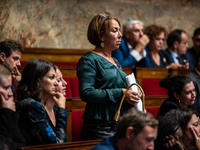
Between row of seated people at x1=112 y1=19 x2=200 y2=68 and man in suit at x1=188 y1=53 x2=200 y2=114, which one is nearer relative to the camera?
man in suit at x1=188 y1=53 x2=200 y2=114

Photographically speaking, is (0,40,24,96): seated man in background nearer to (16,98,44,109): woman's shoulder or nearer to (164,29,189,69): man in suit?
(16,98,44,109): woman's shoulder

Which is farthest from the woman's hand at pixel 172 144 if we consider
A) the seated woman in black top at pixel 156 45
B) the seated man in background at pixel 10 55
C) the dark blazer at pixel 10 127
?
the seated woman in black top at pixel 156 45

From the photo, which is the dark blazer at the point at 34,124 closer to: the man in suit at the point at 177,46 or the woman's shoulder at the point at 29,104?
the woman's shoulder at the point at 29,104

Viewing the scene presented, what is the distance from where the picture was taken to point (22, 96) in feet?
4.16

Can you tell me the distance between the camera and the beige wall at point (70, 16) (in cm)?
278

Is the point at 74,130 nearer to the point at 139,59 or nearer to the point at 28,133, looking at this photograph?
the point at 28,133

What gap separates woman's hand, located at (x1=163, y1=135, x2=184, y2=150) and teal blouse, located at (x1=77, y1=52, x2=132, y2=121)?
0.22 metres

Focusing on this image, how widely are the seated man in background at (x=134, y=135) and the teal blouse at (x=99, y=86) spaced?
339 millimetres

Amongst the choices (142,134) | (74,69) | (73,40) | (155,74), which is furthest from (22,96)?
(73,40)

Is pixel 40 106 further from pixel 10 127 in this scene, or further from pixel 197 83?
Result: pixel 197 83

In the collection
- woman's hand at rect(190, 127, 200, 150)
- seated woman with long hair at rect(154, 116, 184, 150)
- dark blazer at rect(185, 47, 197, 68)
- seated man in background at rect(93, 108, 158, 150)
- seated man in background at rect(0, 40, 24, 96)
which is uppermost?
seated man in background at rect(0, 40, 24, 96)

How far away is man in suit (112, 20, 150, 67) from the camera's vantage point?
238 centimetres

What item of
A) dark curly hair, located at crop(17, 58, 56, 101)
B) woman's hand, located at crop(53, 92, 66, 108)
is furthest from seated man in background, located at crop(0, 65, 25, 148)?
woman's hand, located at crop(53, 92, 66, 108)

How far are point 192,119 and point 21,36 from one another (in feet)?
5.89
